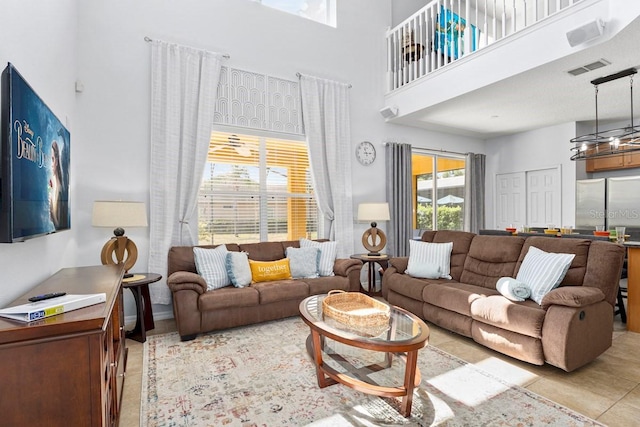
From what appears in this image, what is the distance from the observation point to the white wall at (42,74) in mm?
1600

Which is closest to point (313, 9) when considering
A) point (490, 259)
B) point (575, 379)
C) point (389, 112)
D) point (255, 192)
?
point (389, 112)

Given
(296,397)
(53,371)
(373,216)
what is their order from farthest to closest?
(373,216)
(296,397)
(53,371)

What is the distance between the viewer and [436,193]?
623 centimetres

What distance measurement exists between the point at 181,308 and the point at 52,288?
1.31 metres

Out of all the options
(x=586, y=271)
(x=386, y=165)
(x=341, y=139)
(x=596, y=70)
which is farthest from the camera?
(x=386, y=165)

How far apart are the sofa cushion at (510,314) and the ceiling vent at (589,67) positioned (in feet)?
8.21

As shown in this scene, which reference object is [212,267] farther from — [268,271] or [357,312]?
[357,312]

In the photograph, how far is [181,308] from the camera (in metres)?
3.01

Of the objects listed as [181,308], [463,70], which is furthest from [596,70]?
[181,308]

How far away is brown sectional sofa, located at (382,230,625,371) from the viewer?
2305mm

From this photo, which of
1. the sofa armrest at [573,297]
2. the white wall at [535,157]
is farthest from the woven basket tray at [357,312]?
the white wall at [535,157]

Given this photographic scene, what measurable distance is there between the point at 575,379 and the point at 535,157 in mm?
4775

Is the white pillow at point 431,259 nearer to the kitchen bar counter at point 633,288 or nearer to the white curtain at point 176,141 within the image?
the kitchen bar counter at point 633,288

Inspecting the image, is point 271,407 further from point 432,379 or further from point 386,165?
point 386,165
